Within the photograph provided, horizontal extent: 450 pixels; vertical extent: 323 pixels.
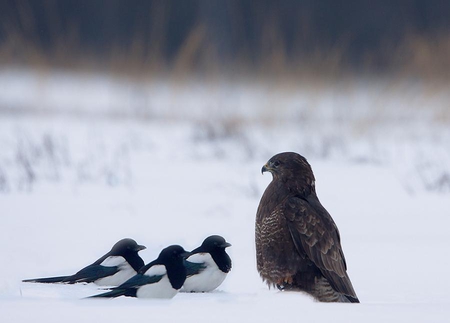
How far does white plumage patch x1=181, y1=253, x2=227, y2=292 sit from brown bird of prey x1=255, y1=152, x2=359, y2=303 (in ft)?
0.71

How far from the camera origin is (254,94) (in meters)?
12.6

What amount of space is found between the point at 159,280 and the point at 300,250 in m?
0.68

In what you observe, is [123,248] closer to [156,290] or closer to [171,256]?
[171,256]

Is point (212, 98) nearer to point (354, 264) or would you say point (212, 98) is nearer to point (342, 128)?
point (342, 128)

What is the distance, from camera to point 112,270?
3.70 m

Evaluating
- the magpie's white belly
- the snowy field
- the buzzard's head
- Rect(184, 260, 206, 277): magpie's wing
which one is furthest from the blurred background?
the magpie's white belly

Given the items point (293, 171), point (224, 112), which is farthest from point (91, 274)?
point (224, 112)

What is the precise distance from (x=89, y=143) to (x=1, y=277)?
5.26 meters

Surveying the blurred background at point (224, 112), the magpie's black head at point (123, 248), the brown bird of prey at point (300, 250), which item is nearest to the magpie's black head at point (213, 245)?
the brown bird of prey at point (300, 250)

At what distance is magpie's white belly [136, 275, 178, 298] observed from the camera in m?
3.36

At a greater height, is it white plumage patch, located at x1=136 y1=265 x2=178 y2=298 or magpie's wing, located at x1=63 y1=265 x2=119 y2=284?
magpie's wing, located at x1=63 y1=265 x2=119 y2=284

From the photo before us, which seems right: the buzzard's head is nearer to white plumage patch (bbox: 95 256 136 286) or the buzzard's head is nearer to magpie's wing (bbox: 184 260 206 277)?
Result: magpie's wing (bbox: 184 260 206 277)

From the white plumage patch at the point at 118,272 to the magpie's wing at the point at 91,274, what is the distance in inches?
0.8

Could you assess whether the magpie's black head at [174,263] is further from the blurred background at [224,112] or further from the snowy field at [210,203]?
the blurred background at [224,112]
